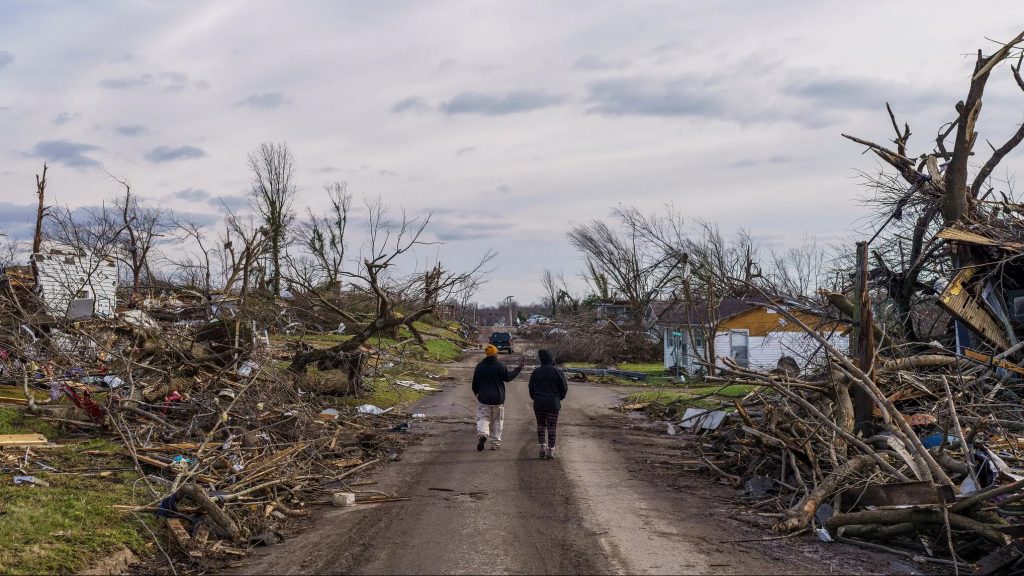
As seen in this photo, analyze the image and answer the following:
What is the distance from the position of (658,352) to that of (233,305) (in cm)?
3345

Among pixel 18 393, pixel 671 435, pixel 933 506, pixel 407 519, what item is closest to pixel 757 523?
pixel 933 506

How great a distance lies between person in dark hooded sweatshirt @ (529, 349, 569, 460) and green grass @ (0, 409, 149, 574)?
19.3 feet

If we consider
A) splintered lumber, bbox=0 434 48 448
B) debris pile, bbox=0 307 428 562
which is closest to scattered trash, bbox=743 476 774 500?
debris pile, bbox=0 307 428 562

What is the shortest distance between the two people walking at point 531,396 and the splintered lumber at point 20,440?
6.35 metres

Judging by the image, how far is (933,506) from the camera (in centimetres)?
727

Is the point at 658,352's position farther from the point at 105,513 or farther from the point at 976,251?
the point at 105,513

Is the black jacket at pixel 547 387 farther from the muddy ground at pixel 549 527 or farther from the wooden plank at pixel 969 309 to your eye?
the wooden plank at pixel 969 309

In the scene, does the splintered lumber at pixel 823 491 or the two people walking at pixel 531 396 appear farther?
the two people walking at pixel 531 396

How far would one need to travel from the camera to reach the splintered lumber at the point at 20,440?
1036cm

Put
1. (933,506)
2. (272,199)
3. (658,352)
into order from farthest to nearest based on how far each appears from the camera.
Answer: (272,199) → (658,352) → (933,506)

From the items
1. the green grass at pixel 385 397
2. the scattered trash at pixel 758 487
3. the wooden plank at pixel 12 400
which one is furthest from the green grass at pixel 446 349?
the scattered trash at pixel 758 487

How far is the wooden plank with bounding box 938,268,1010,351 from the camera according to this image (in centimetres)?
1285

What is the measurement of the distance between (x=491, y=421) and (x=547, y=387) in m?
1.27

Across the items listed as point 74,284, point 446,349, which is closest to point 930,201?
point 74,284
